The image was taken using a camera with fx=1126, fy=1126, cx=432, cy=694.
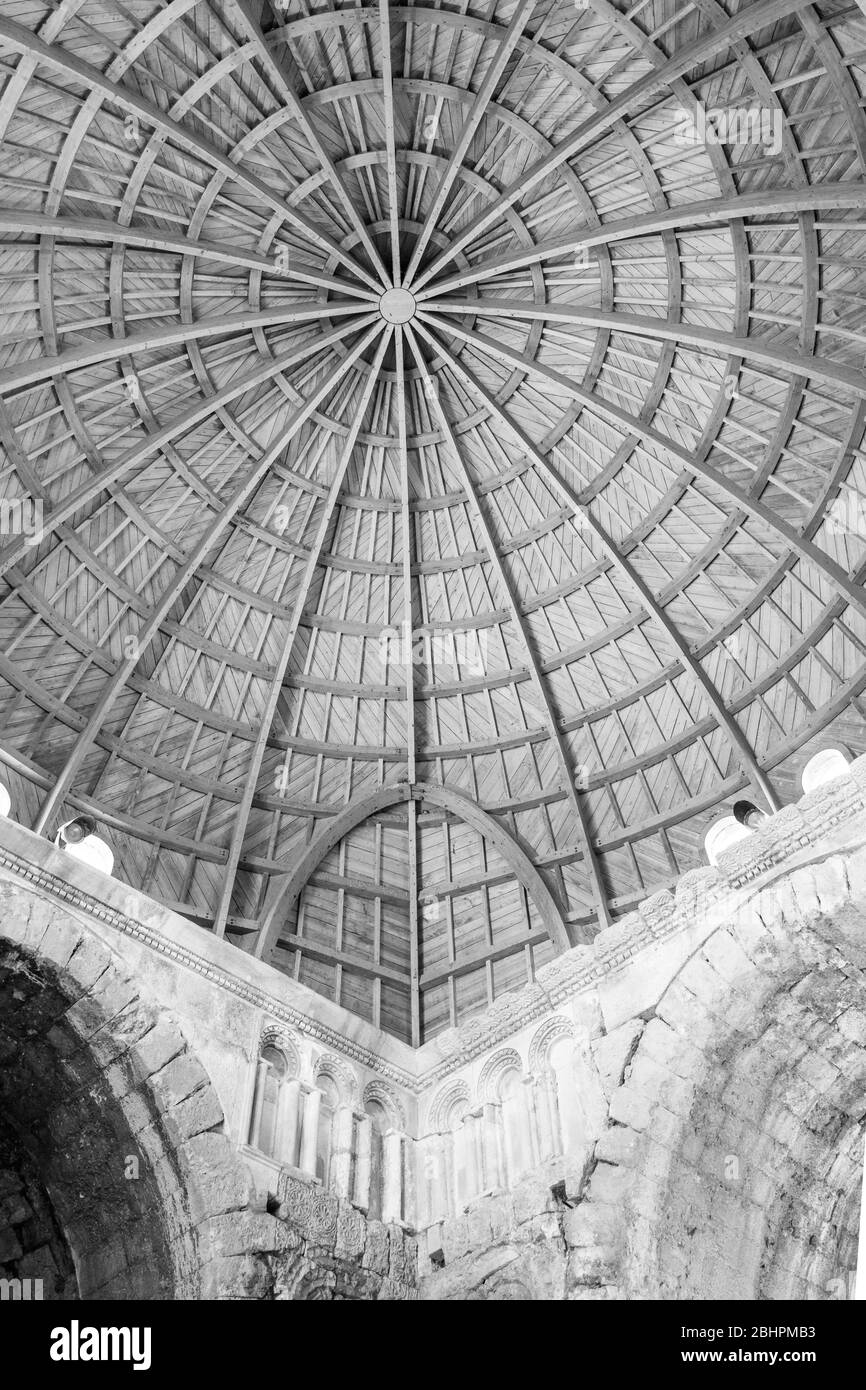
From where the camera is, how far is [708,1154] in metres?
16.2

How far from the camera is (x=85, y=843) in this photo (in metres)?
21.0

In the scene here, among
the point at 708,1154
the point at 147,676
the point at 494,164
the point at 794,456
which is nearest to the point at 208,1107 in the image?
the point at 708,1154

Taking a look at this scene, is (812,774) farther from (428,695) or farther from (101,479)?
(101,479)

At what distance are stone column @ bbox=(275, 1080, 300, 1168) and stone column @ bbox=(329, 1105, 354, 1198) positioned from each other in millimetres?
858

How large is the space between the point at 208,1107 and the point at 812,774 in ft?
38.5

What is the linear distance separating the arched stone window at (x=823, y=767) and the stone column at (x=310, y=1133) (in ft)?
32.7

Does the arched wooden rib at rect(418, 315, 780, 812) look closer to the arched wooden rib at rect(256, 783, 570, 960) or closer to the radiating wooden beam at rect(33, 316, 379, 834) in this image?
the radiating wooden beam at rect(33, 316, 379, 834)

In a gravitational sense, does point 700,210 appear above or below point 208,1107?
above

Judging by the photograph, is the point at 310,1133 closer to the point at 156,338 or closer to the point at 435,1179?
the point at 435,1179

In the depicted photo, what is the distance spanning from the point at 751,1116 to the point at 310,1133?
266 inches

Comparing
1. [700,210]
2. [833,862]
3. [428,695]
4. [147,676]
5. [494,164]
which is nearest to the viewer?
[833,862]

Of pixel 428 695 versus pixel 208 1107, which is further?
pixel 428 695

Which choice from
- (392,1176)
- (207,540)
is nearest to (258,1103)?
(392,1176)

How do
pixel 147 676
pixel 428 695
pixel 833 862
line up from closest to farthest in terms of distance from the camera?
1. pixel 833 862
2. pixel 147 676
3. pixel 428 695
